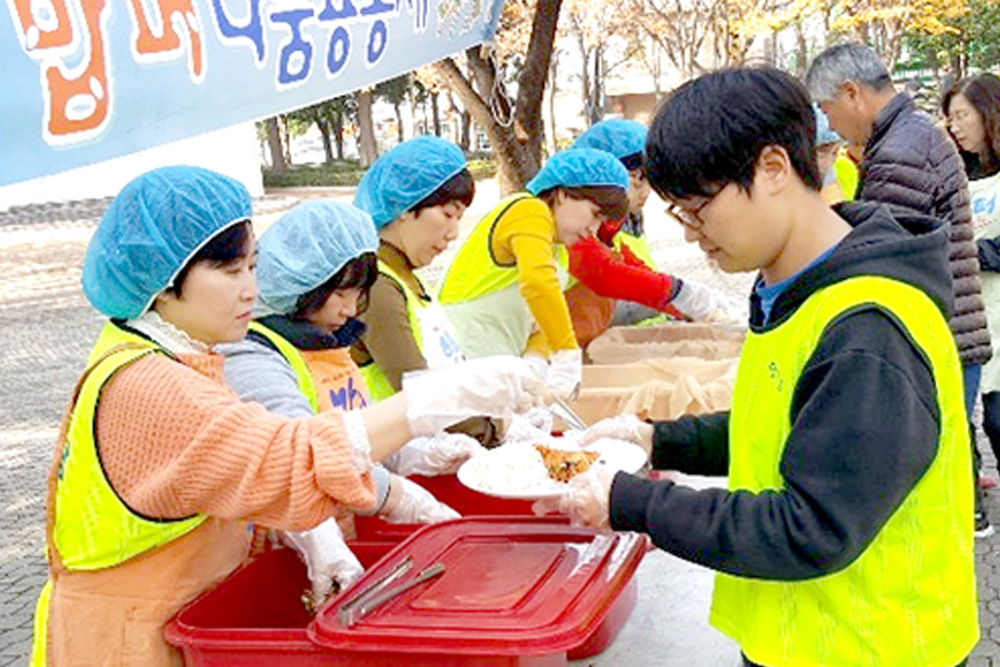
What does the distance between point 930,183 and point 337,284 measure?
5.60 feet

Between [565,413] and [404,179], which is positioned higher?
[404,179]

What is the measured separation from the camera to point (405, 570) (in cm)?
155

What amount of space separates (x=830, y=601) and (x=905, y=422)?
0.25 metres

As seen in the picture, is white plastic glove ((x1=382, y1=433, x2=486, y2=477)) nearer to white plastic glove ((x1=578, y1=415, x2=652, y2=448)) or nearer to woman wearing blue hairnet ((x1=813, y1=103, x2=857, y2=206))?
white plastic glove ((x1=578, y1=415, x2=652, y2=448))

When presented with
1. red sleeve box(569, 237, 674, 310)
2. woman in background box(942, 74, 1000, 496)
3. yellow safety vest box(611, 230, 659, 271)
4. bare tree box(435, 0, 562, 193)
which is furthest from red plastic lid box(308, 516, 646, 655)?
bare tree box(435, 0, 562, 193)

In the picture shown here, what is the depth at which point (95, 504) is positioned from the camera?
1.45 metres

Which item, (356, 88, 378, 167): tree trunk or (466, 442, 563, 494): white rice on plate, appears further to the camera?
(356, 88, 378, 167): tree trunk

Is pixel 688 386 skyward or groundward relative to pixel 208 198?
groundward

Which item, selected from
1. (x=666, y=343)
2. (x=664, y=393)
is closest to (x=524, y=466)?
(x=664, y=393)

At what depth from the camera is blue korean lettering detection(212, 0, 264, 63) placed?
76.8 inches

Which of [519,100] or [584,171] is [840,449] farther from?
[519,100]

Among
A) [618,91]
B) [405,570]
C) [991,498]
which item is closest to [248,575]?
[405,570]

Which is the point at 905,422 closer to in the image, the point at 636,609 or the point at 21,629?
the point at 636,609

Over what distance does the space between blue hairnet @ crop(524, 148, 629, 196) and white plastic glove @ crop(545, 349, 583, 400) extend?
52 centimetres
